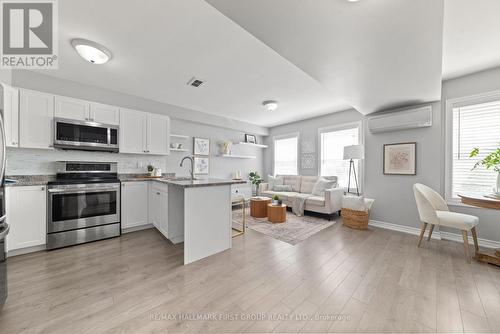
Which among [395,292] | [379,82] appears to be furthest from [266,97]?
[395,292]

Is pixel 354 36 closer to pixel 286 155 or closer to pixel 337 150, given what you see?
pixel 337 150

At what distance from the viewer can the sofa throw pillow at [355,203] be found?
3.61 meters

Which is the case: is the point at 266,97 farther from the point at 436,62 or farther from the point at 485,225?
the point at 485,225

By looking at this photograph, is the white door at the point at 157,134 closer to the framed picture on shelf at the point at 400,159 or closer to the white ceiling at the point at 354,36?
the white ceiling at the point at 354,36

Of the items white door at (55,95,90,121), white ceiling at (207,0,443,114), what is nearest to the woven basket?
white ceiling at (207,0,443,114)

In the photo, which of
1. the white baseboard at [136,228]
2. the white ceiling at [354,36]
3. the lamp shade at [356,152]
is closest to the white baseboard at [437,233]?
the lamp shade at [356,152]

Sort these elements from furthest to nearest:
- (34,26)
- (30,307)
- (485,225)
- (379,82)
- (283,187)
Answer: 1. (283,187)
2. (485,225)
3. (379,82)
4. (34,26)
5. (30,307)

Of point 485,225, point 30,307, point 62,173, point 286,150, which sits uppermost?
point 286,150

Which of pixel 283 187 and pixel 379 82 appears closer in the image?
pixel 379 82

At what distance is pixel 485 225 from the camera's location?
9.28 feet

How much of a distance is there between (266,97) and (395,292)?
11.6 feet

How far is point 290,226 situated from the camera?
3.71 meters

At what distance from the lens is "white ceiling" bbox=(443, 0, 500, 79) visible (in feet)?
5.61

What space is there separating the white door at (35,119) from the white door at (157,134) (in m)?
1.35
